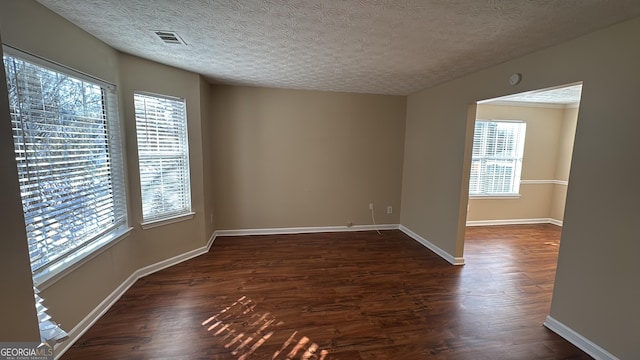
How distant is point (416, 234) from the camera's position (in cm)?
420

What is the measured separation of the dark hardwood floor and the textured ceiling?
2.38m

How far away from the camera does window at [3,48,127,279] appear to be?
159cm

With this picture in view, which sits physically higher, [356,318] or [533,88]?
[533,88]

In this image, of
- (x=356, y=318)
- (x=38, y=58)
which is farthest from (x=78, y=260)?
(x=356, y=318)

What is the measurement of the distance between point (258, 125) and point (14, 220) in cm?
319

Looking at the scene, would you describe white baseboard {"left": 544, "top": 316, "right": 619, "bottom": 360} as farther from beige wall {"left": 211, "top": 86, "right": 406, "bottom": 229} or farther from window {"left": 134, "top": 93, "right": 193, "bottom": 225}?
window {"left": 134, "top": 93, "right": 193, "bottom": 225}

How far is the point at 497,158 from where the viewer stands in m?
4.90

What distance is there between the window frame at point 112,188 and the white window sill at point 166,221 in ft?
0.63

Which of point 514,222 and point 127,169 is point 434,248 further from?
point 127,169

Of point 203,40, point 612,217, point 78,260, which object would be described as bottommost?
point 78,260

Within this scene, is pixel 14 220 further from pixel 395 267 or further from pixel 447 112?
pixel 447 112

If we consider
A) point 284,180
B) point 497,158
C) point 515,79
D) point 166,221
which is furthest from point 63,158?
point 497,158

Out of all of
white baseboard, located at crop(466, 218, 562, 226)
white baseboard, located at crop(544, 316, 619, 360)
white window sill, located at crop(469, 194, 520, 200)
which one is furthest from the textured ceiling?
white baseboard, located at crop(466, 218, 562, 226)

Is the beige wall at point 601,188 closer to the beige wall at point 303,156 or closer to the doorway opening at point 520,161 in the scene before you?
the beige wall at point 303,156
